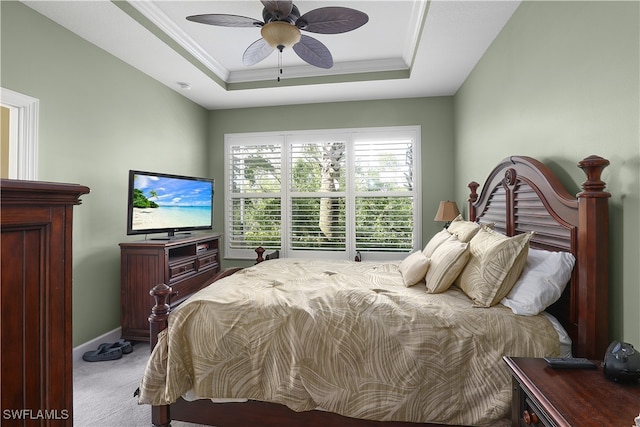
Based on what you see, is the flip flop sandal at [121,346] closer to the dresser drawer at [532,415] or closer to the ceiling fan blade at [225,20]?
the ceiling fan blade at [225,20]

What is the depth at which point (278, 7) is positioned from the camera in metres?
2.16

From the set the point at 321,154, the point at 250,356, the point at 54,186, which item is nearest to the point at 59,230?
the point at 54,186

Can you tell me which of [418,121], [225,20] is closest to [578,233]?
[225,20]

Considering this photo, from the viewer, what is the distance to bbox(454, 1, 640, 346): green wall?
1.35m

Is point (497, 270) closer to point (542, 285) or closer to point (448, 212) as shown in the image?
point (542, 285)

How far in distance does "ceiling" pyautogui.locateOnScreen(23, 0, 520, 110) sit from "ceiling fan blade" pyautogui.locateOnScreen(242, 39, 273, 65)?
0.41 metres

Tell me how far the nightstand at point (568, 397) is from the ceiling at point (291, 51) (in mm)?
2300

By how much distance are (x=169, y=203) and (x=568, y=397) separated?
3447mm

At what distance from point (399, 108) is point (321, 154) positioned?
118 cm

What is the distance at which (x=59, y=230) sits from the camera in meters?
0.66

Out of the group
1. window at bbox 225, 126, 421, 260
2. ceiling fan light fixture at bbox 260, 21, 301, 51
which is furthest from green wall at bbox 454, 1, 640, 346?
window at bbox 225, 126, 421, 260

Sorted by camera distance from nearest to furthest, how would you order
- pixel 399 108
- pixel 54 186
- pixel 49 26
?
1. pixel 54 186
2. pixel 49 26
3. pixel 399 108

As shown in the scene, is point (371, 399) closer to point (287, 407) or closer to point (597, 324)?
point (287, 407)

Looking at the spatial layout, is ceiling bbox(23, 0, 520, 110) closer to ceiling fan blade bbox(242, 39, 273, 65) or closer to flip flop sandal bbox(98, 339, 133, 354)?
ceiling fan blade bbox(242, 39, 273, 65)
